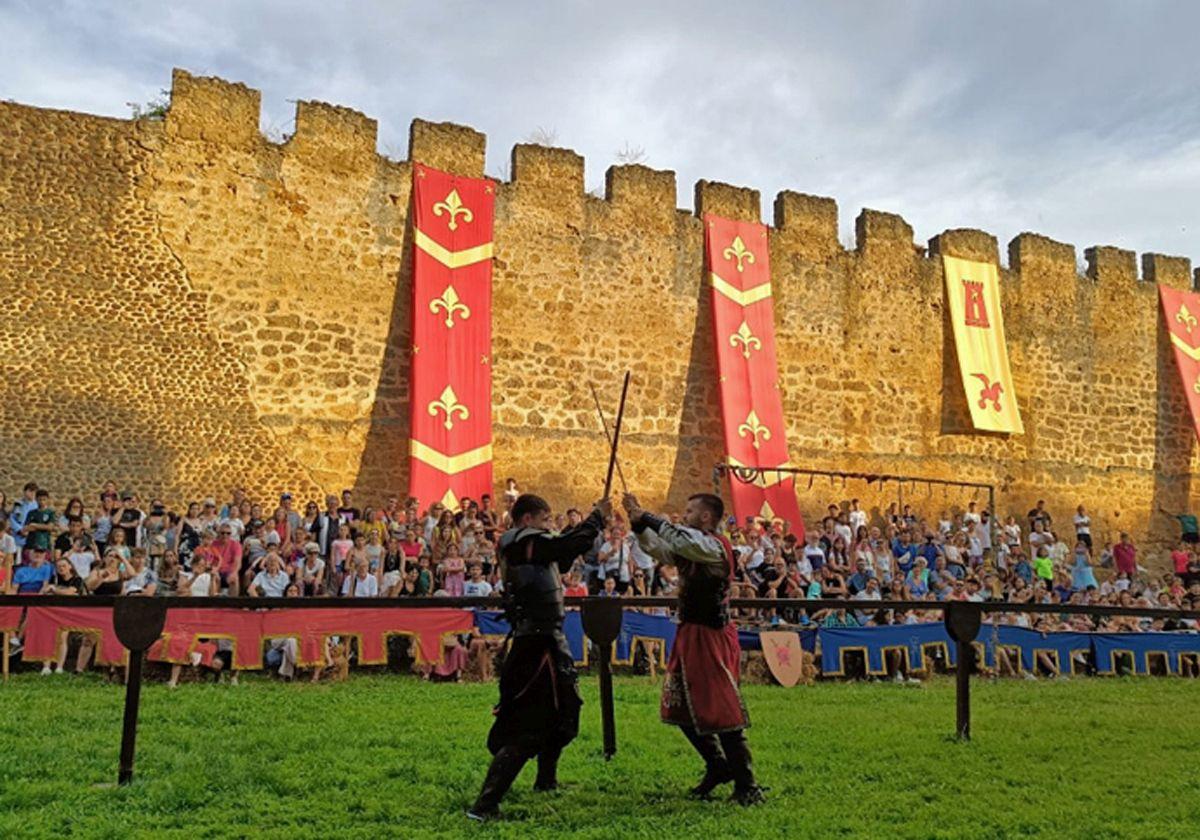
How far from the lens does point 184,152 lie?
15.5 metres

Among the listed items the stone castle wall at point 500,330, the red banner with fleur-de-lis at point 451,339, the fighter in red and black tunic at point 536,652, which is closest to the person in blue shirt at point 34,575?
the stone castle wall at point 500,330

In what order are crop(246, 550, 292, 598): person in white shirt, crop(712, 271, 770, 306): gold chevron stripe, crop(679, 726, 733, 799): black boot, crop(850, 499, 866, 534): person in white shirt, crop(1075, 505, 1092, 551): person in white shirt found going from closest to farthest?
crop(679, 726, 733, 799): black boot < crop(246, 550, 292, 598): person in white shirt < crop(850, 499, 866, 534): person in white shirt < crop(712, 271, 770, 306): gold chevron stripe < crop(1075, 505, 1092, 551): person in white shirt

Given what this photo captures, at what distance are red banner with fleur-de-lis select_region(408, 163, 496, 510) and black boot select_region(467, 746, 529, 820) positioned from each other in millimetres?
10551

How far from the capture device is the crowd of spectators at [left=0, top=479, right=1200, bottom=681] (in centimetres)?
1111

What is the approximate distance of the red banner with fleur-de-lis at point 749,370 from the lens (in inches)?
712

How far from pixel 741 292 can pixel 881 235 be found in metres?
3.68

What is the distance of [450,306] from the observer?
16672 mm

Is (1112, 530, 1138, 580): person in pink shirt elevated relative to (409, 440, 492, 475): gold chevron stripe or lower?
lower

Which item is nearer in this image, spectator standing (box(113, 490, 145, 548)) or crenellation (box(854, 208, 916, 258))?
spectator standing (box(113, 490, 145, 548))

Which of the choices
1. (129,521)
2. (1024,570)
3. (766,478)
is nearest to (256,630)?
(129,521)

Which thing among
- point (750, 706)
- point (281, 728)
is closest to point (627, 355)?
point (750, 706)

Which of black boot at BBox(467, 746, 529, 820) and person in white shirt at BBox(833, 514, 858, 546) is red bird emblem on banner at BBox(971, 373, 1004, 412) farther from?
black boot at BBox(467, 746, 529, 820)

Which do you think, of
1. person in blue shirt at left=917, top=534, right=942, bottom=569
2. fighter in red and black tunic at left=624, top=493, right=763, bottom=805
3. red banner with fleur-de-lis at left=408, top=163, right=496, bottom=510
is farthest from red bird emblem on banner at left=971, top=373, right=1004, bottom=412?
fighter in red and black tunic at left=624, top=493, right=763, bottom=805

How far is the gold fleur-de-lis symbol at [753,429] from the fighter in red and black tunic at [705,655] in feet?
41.5
